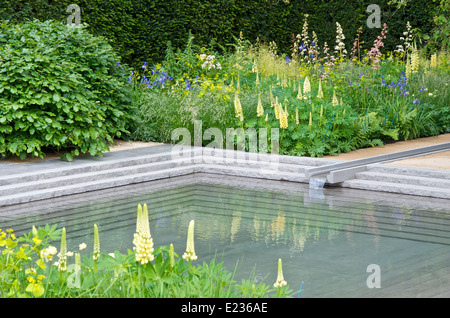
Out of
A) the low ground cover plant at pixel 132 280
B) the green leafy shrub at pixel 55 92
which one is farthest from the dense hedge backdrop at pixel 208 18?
the low ground cover plant at pixel 132 280

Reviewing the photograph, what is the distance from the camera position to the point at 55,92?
26.7ft

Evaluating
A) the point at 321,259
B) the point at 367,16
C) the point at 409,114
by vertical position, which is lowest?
the point at 321,259

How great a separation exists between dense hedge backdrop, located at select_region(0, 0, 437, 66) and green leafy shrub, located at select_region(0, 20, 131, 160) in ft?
6.41

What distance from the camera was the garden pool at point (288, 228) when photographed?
4.57m

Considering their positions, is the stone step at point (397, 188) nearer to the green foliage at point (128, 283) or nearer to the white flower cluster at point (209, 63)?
the green foliage at point (128, 283)

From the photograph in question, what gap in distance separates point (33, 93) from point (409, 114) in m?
5.37

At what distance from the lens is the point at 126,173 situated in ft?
26.8

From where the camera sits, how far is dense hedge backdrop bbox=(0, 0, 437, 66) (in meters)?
11.7

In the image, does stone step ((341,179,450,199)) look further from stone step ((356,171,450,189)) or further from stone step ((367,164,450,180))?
stone step ((367,164,450,180))

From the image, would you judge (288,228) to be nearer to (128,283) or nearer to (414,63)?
(128,283)

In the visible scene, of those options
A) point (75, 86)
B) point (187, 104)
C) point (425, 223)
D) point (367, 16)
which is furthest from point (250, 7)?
point (425, 223)

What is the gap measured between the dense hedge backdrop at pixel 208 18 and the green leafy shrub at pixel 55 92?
6.41 ft
